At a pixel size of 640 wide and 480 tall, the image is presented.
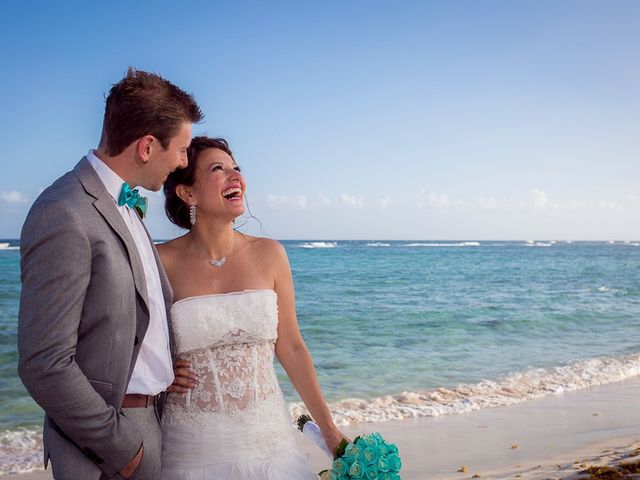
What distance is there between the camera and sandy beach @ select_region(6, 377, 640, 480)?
5695 millimetres

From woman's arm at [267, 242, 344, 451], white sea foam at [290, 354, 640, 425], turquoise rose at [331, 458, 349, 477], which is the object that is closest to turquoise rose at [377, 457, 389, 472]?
turquoise rose at [331, 458, 349, 477]

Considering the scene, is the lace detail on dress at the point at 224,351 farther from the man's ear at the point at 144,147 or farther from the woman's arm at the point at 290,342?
the man's ear at the point at 144,147

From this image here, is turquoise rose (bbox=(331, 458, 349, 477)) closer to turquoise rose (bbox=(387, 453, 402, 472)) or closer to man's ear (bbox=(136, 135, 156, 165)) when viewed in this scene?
turquoise rose (bbox=(387, 453, 402, 472))

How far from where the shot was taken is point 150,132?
2.23 meters

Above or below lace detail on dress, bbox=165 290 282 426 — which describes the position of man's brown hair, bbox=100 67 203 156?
above

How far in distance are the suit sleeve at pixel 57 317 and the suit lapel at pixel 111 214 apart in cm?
14

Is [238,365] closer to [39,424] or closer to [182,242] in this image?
[182,242]

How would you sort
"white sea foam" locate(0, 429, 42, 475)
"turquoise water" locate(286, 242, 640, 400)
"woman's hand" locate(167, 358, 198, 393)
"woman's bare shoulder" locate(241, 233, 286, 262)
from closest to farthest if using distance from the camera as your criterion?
"woman's hand" locate(167, 358, 198, 393), "woman's bare shoulder" locate(241, 233, 286, 262), "white sea foam" locate(0, 429, 42, 475), "turquoise water" locate(286, 242, 640, 400)

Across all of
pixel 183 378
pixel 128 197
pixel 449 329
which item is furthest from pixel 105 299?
pixel 449 329

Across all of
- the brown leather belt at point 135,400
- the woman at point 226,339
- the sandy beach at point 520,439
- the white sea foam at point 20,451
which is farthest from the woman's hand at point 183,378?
the white sea foam at point 20,451

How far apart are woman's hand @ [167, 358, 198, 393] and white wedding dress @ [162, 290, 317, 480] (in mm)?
33

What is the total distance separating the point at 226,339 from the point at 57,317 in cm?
119

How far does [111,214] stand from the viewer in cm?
216

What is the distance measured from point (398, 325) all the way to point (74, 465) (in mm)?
13918
